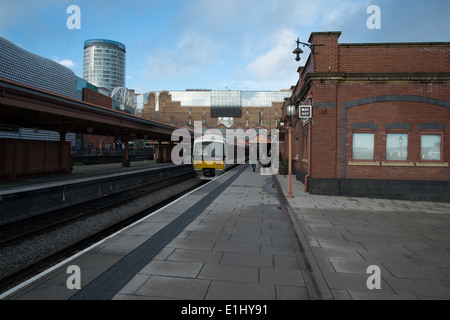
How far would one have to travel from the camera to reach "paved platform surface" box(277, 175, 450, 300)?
369 cm

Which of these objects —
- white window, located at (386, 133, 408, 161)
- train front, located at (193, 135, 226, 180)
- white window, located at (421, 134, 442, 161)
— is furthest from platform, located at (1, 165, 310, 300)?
train front, located at (193, 135, 226, 180)

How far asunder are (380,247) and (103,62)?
653 ft

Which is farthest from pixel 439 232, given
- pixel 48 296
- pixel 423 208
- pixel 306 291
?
pixel 48 296

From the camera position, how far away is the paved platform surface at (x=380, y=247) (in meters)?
3.69

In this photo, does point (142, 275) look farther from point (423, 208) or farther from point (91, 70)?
point (91, 70)

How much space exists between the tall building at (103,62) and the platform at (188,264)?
Answer: 188m

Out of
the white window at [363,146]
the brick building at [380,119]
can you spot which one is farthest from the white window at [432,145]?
the white window at [363,146]

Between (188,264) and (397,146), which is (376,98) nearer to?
(397,146)

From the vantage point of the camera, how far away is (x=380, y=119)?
37.1 ft

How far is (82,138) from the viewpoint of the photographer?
54.3 metres

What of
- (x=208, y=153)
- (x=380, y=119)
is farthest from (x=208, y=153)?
(x=380, y=119)

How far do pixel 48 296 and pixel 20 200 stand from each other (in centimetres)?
647

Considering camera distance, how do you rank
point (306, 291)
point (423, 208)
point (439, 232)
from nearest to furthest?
Answer: point (306, 291)
point (439, 232)
point (423, 208)

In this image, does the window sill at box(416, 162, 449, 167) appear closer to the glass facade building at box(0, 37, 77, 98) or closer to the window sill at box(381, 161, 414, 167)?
the window sill at box(381, 161, 414, 167)
